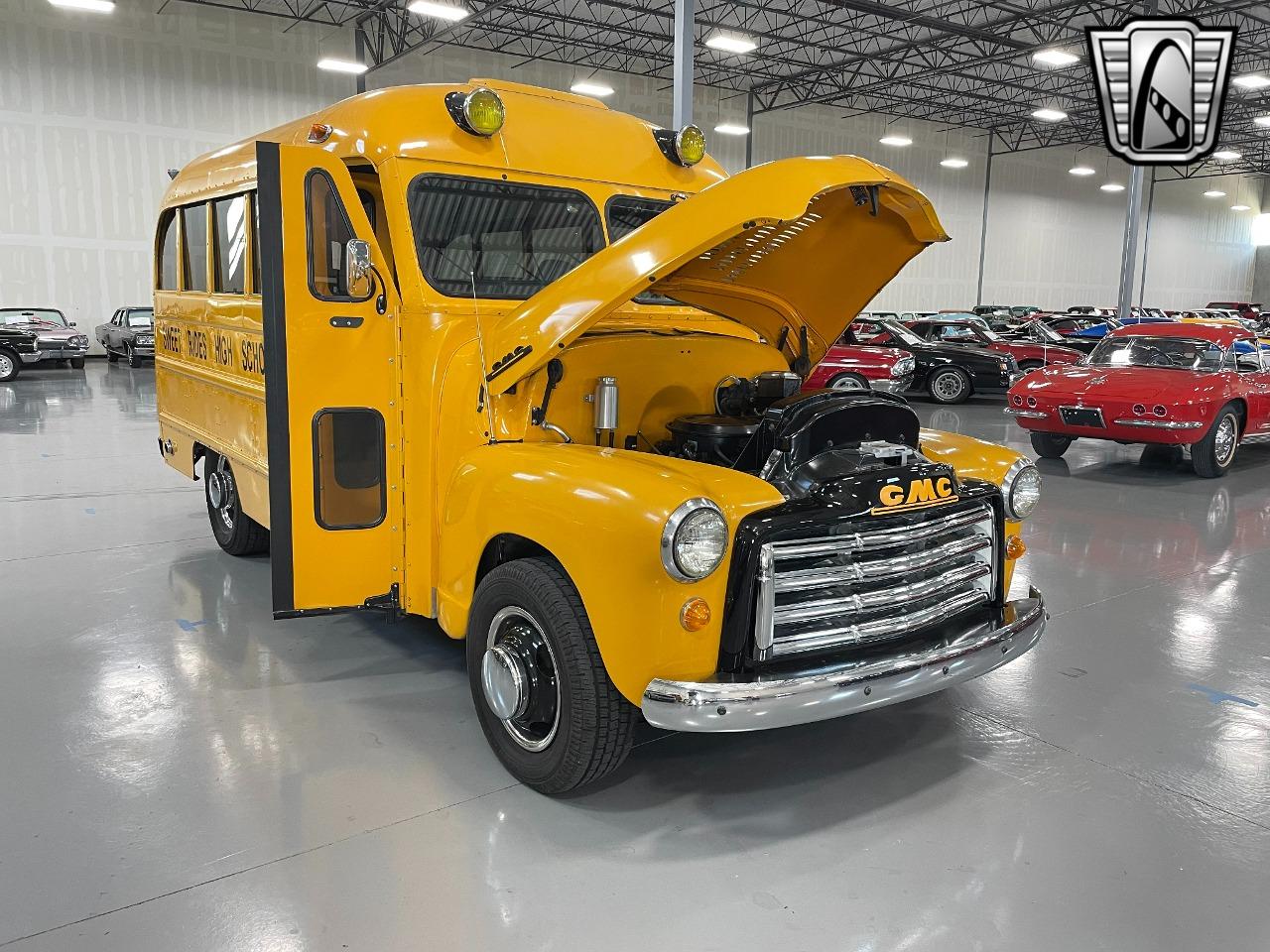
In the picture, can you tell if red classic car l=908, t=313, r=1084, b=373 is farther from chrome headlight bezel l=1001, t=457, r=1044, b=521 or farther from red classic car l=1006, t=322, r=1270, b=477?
chrome headlight bezel l=1001, t=457, r=1044, b=521

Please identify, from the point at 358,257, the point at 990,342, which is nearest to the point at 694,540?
the point at 358,257

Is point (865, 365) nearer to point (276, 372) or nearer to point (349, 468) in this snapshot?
point (349, 468)

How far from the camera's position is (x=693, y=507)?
9.09ft

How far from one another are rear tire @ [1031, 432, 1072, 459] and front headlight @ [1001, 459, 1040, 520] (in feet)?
26.4

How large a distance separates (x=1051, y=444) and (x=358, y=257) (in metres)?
9.70

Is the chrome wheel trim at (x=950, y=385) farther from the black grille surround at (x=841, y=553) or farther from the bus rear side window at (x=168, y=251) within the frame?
the black grille surround at (x=841, y=553)

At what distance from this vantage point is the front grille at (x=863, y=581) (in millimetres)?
2934

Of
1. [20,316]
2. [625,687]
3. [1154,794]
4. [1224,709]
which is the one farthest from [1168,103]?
[20,316]

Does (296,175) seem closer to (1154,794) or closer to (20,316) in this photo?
(1154,794)

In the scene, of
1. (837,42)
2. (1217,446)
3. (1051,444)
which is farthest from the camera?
(837,42)

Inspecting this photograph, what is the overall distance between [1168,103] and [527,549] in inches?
636

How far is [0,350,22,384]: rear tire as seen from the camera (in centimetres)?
1820

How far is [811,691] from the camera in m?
2.82

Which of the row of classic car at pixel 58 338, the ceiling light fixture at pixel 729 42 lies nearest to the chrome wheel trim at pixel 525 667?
the row of classic car at pixel 58 338
